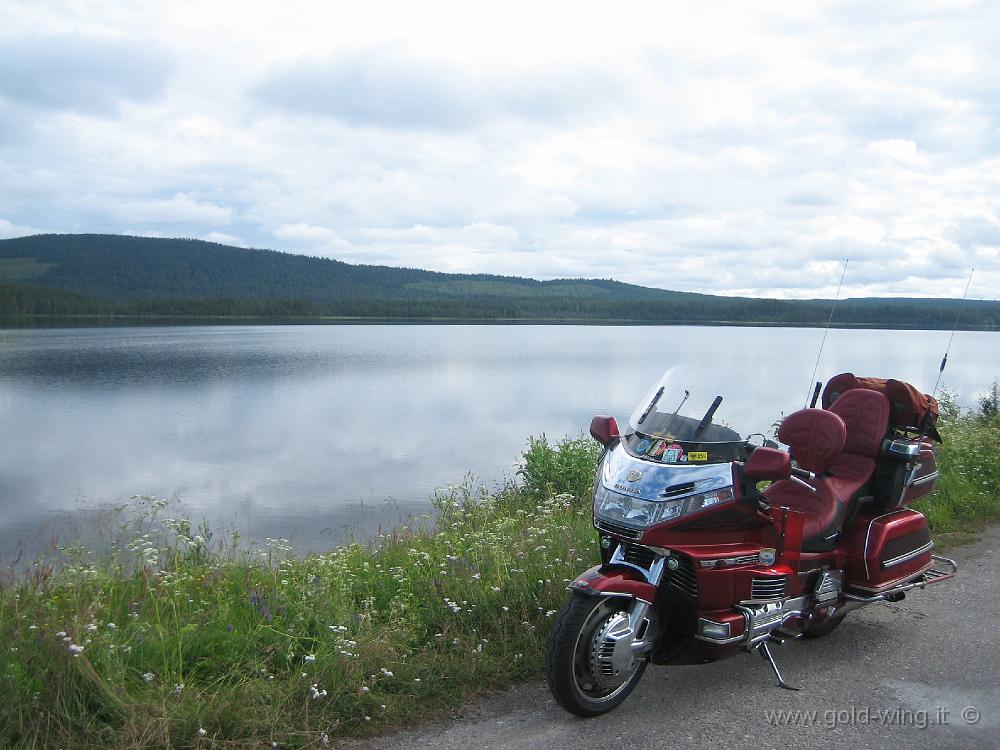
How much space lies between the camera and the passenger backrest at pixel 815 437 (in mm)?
4695

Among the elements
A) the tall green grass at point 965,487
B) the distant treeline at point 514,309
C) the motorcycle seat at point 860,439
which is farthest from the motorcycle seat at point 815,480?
the distant treeline at point 514,309

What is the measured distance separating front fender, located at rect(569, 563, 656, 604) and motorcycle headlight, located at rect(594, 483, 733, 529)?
257mm

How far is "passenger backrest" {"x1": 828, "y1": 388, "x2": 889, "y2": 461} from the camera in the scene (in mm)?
5270

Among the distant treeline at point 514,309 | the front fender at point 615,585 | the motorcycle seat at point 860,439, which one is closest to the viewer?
the front fender at point 615,585

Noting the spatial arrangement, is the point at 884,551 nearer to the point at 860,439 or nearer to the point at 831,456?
the point at 860,439

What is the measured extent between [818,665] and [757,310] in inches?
3637

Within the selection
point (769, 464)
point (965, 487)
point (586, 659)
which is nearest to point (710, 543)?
point (769, 464)

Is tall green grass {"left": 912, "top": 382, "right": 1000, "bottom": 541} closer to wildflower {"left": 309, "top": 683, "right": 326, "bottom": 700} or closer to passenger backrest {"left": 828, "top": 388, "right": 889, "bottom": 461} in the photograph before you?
passenger backrest {"left": 828, "top": 388, "right": 889, "bottom": 461}

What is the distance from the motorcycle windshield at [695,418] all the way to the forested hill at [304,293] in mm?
79931

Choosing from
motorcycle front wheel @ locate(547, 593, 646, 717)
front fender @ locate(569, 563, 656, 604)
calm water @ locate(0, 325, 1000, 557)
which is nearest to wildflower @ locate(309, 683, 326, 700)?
motorcycle front wheel @ locate(547, 593, 646, 717)

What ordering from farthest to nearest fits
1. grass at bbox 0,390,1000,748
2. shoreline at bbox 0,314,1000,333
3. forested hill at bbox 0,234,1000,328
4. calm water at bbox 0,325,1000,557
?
1. forested hill at bbox 0,234,1000,328
2. shoreline at bbox 0,314,1000,333
3. calm water at bbox 0,325,1000,557
4. grass at bbox 0,390,1000,748

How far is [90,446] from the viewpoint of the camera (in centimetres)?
1706

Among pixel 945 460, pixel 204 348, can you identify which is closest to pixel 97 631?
pixel 945 460

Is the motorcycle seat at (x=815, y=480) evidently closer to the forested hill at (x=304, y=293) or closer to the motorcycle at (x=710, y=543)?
the motorcycle at (x=710, y=543)
